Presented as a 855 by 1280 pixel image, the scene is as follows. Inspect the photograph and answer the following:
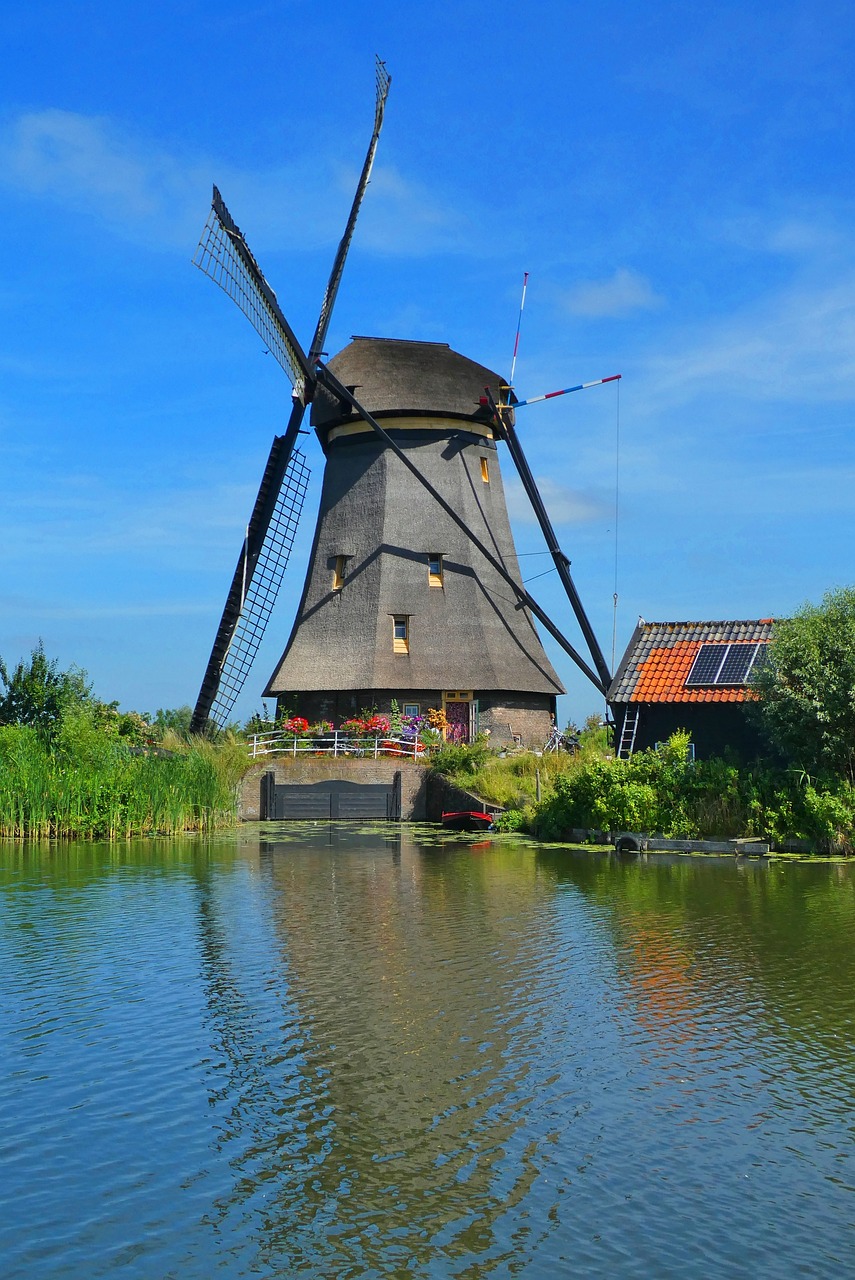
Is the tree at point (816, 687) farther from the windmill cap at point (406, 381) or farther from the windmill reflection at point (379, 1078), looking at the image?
the windmill cap at point (406, 381)

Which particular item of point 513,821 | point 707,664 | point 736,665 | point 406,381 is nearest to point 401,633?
point 406,381

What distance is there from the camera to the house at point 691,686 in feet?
81.3

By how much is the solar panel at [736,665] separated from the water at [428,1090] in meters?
10.5

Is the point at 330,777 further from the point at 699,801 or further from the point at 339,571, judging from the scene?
the point at 699,801

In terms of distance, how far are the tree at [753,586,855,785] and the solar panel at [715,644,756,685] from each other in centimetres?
386

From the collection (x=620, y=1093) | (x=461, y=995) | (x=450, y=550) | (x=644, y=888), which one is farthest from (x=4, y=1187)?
(x=450, y=550)

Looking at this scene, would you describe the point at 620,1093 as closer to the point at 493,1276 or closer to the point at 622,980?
the point at 493,1276

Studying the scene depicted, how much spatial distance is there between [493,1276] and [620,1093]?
2470 mm

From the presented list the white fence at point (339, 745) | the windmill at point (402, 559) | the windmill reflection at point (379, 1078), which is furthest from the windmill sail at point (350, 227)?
the windmill reflection at point (379, 1078)

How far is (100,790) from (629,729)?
435 inches

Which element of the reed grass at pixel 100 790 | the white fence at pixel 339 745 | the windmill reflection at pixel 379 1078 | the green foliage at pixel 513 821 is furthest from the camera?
the white fence at pixel 339 745

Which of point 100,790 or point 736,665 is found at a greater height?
point 736,665

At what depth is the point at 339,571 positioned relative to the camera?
110 ft

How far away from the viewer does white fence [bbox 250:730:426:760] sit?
29922 mm
